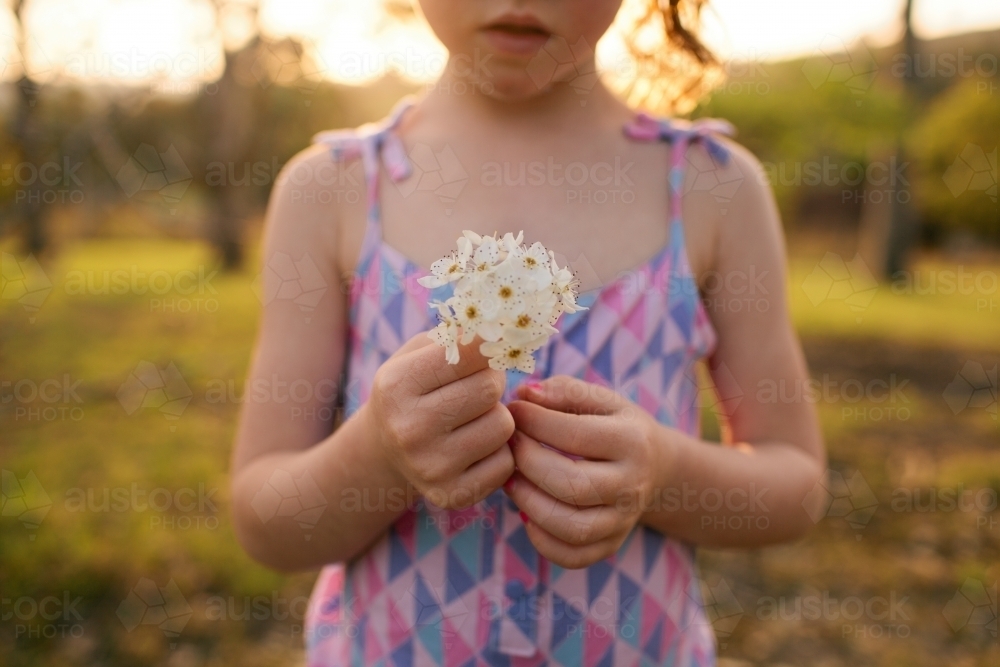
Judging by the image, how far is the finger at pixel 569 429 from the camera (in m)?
1.16

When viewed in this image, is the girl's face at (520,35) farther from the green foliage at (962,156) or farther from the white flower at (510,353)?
the green foliage at (962,156)

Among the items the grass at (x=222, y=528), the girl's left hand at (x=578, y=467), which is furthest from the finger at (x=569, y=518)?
the grass at (x=222, y=528)

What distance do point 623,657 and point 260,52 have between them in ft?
34.3

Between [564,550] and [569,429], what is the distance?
19 cm

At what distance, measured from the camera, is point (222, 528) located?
3.99 meters

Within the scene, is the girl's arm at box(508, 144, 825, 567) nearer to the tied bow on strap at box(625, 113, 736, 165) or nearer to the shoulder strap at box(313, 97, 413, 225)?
the tied bow on strap at box(625, 113, 736, 165)

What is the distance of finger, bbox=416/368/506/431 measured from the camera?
1090 millimetres

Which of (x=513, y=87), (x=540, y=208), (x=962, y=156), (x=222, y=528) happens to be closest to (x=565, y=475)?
(x=540, y=208)

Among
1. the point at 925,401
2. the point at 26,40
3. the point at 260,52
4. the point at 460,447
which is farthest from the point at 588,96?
the point at 260,52

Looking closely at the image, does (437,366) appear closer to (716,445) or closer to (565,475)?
(565,475)

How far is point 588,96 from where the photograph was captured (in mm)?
1504

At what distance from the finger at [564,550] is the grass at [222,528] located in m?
2.32

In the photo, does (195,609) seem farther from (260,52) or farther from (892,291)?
(892,291)

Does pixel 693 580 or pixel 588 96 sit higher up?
pixel 588 96
